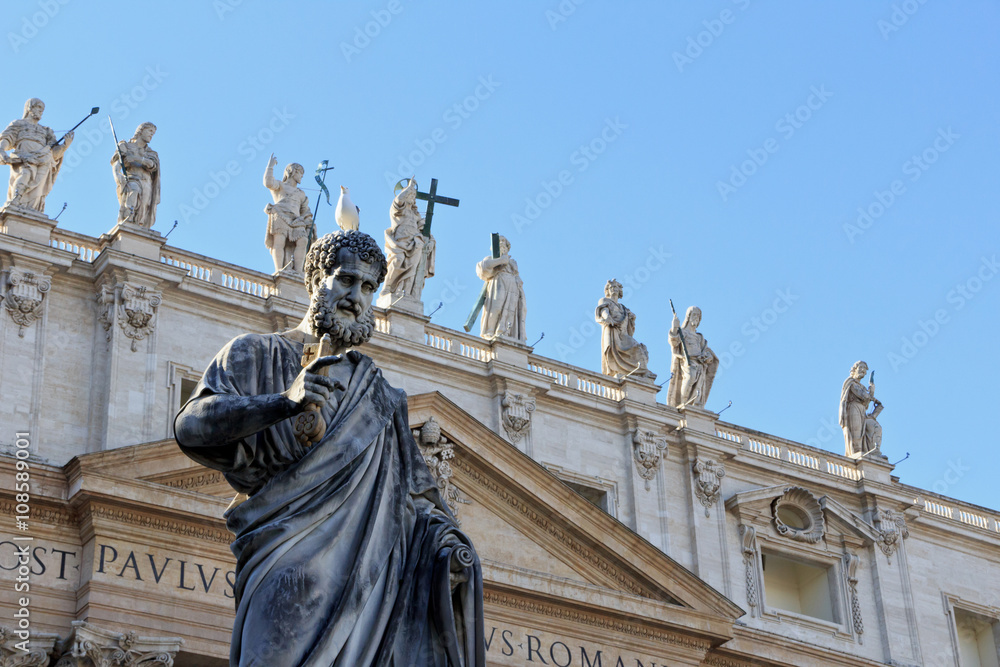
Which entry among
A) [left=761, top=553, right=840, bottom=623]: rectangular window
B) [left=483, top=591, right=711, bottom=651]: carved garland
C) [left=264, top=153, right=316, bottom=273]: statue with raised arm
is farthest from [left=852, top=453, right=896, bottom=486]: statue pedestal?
[left=264, top=153, right=316, bottom=273]: statue with raised arm

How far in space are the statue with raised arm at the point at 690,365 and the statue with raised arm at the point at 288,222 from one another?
662 cm

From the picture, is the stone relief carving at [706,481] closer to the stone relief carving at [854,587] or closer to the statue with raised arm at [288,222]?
the stone relief carving at [854,587]

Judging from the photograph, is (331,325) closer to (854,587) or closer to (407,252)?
(407,252)

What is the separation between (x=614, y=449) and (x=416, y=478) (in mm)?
21731

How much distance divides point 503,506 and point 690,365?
4.95 metres

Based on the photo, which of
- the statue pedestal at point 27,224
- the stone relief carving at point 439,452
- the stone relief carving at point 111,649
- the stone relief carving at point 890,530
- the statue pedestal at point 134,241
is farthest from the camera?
the stone relief carving at point 890,530

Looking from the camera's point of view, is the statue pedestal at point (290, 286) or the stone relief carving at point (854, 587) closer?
the statue pedestal at point (290, 286)

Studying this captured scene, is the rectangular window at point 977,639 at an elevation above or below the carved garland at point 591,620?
above

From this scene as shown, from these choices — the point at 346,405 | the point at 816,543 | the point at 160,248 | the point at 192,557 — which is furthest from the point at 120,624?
the point at 346,405

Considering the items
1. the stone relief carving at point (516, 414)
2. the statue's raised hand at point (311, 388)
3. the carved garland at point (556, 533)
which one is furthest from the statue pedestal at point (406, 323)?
the statue's raised hand at point (311, 388)

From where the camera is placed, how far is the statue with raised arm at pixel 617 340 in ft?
91.0

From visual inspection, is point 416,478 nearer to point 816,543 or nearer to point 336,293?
point 336,293

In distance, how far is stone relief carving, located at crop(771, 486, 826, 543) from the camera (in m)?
28.1

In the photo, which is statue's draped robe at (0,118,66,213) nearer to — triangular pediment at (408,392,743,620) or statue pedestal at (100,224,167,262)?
statue pedestal at (100,224,167,262)
